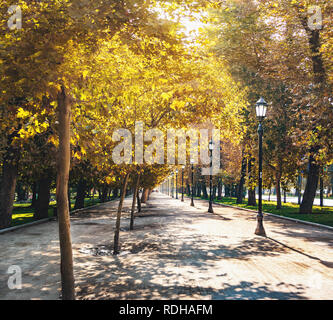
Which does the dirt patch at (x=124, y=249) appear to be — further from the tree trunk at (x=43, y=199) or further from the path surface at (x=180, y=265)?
the tree trunk at (x=43, y=199)

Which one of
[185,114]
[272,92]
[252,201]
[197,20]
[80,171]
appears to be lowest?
[252,201]

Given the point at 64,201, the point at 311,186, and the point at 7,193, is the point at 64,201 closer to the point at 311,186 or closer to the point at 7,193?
the point at 7,193

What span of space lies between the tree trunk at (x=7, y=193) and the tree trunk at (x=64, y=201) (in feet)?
40.2

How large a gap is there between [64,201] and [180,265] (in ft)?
14.9

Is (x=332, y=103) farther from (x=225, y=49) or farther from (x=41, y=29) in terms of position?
(x=41, y=29)

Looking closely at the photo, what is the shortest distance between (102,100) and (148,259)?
19.0 feet

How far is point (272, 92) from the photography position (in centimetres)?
3041

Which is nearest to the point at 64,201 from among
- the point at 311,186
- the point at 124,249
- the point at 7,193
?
the point at 124,249

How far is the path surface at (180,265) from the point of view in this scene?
7207 mm

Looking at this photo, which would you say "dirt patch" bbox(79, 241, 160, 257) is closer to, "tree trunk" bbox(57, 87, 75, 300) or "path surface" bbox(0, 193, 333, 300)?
"path surface" bbox(0, 193, 333, 300)

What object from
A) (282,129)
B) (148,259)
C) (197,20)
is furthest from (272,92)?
(197,20)

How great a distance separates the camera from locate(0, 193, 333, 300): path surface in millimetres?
7207

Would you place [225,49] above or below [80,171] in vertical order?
above

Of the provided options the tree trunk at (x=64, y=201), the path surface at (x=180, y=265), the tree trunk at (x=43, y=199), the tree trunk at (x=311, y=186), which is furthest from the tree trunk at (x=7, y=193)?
the tree trunk at (x=311, y=186)
